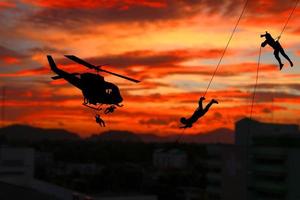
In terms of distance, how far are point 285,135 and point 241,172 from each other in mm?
13369

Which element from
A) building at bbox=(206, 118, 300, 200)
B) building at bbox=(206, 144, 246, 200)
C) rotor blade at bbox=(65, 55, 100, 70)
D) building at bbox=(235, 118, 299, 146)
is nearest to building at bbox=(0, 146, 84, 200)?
building at bbox=(206, 144, 246, 200)

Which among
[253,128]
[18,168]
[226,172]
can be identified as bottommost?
[226,172]

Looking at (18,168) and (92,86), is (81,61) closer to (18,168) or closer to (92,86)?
(92,86)

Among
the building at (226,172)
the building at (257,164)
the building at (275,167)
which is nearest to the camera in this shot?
the building at (275,167)

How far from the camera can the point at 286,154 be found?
93.1 metres

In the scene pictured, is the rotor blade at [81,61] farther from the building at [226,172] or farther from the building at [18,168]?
the building at [18,168]

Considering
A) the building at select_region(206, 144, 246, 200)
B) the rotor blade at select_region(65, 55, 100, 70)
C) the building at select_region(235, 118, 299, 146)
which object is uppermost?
the building at select_region(235, 118, 299, 146)

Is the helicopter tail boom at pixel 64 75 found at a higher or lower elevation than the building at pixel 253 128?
lower

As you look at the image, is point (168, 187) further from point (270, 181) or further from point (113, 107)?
point (113, 107)

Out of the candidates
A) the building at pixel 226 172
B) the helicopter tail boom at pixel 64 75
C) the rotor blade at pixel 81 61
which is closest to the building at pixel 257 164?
the building at pixel 226 172

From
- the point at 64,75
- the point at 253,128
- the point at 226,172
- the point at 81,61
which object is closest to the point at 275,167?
the point at 226,172

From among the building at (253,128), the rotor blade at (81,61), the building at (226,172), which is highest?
the building at (253,128)

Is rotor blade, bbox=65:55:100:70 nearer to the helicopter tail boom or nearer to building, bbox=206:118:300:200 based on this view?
the helicopter tail boom

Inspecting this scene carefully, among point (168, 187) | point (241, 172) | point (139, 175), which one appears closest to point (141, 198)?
point (241, 172)
